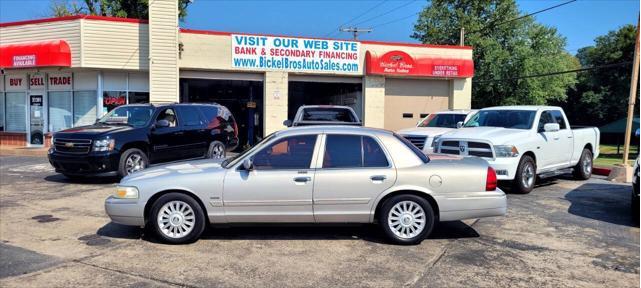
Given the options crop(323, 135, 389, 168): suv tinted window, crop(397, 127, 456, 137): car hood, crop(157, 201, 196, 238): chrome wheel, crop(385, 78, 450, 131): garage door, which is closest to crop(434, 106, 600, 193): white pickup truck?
crop(397, 127, 456, 137): car hood

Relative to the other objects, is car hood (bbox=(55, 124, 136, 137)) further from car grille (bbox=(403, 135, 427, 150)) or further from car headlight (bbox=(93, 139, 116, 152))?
car grille (bbox=(403, 135, 427, 150))

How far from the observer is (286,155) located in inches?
253

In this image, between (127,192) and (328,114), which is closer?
(127,192)

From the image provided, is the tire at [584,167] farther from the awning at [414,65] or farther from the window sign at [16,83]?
the window sign at [16,83]

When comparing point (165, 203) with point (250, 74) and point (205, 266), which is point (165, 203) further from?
point (250, 74)

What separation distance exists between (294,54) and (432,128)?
9.03 metres

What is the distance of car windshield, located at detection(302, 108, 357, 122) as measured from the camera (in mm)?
13000

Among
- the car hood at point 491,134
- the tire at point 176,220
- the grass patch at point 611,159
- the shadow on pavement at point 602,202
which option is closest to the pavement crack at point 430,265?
the tire at point 176,220

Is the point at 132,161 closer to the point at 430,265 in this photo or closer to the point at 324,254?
the point at 324,254

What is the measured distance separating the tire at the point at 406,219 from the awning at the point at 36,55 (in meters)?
16.4

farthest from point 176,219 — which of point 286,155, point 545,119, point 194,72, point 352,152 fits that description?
point 194,72

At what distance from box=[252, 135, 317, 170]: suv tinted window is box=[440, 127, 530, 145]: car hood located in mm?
4870

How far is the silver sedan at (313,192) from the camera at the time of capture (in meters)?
6.27

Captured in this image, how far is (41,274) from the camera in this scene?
5.22 meters
